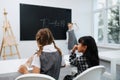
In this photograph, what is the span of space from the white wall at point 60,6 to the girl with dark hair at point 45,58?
9.26 feet

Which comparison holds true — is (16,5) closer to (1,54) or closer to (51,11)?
(51,11)

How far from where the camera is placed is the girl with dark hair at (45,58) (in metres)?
1.46

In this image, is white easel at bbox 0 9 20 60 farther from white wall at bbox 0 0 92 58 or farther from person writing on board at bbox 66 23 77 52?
person writing on board at bbox 66 23 77 52

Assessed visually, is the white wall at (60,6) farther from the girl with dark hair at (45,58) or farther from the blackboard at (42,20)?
the girl with dark hair at (45,58)

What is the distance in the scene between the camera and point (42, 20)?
468cm

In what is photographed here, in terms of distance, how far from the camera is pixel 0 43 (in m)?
4.02

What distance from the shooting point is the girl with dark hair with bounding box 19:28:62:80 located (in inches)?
57.5

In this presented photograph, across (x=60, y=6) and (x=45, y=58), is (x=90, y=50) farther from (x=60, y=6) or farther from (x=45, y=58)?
(x=60, y=6)

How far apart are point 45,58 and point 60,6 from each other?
12.2 ft

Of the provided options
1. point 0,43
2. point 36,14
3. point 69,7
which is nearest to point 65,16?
point 69,7

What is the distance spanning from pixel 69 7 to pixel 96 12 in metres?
1.05

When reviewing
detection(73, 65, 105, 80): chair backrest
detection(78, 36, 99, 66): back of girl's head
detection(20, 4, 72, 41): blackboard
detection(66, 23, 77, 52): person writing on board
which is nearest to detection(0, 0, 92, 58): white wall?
detection(20, 4, 72, 41): blackboard

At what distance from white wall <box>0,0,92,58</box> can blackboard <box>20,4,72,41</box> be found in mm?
115

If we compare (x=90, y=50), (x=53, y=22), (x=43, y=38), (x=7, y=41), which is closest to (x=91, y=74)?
(x=90, y=50)
